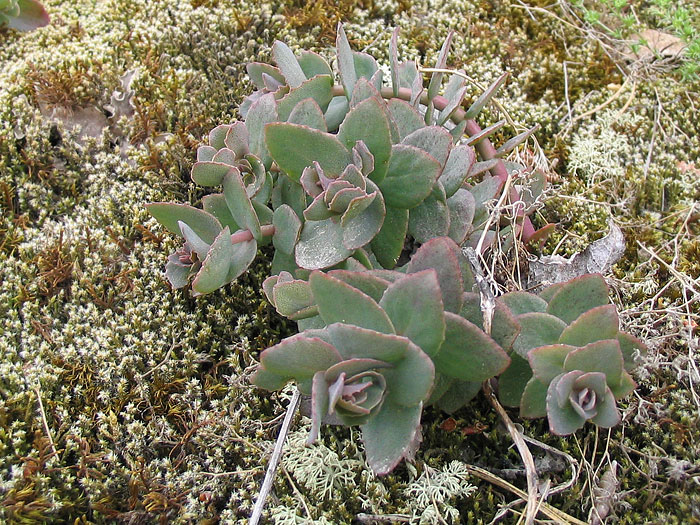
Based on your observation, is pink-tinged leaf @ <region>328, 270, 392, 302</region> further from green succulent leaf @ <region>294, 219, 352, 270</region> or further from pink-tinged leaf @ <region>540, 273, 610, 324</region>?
pink-tinged leaf @ <region>540, 273, 610, 324</region>

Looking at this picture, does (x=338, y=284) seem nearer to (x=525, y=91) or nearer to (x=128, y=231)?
(x=128, y=231)

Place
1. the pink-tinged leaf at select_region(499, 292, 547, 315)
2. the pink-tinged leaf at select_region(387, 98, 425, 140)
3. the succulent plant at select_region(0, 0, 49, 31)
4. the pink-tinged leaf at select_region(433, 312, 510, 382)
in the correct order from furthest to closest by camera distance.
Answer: the succulent plant at select_region(0, 0, 49, 31), the pink-tinged leaf at select_region(387, 98, 425, 140), the pink-tinged leaf at select_region(499, 292, 547, 315), the pink-tinged leaf at select_region(433, 312, 510, 382)

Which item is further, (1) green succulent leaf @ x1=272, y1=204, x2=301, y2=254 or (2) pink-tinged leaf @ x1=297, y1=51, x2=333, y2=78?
(2) pink-tinged leaf @ x1=297, y1=51, x2=333, y2=78

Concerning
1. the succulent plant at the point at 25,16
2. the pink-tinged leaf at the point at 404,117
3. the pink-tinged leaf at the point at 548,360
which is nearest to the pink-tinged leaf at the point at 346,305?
the pink-tinged leaf at the point at 548,360

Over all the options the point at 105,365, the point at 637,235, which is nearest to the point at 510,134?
the point at 637,235

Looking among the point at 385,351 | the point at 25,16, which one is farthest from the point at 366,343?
the point at 25,16

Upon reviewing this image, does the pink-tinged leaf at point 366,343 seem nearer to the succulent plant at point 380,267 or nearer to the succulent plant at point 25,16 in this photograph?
the succulent plant at point 380,267

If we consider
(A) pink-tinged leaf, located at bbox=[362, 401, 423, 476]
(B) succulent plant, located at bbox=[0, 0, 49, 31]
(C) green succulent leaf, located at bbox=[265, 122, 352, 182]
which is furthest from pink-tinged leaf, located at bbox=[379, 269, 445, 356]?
(B) succulent plant, located at bbox=[0, 0, 49, 31]
